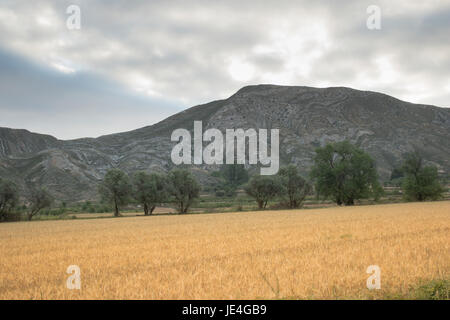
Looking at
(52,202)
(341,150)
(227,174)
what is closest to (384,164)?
(227,174)

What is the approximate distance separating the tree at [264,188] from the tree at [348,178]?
10.4 m

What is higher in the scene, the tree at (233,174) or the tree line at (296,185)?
the tree at (233,174)

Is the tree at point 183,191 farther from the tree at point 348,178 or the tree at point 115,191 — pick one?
the tree at point 348,178

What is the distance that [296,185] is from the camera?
2911 inches

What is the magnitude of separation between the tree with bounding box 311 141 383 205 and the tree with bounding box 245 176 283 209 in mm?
10431

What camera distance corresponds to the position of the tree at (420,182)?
243ft

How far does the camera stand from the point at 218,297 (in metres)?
7.37

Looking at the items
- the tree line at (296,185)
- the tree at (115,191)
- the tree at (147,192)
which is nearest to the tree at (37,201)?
the tree line at (296,185)

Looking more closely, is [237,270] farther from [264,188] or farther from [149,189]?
[264,188]

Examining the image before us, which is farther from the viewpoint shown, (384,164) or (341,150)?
(384,164)

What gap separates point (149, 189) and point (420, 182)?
6405cm
